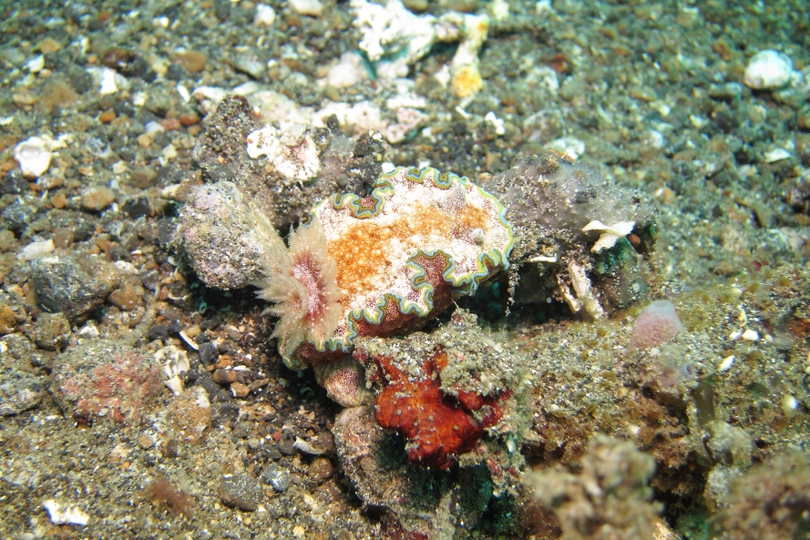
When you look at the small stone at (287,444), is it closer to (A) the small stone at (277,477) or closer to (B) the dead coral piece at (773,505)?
(A) the small stone at (277,477)

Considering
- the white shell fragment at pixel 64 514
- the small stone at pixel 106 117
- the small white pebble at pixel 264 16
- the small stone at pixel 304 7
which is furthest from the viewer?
the small stone at pixel 304 7

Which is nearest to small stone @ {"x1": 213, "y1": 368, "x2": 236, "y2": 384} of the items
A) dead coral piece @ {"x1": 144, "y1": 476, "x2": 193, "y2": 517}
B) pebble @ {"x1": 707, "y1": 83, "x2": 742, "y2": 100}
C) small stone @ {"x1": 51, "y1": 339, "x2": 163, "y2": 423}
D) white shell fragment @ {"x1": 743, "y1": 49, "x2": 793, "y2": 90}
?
small stone @ {"x1": 51, "y1": 339, "x2": 163, "y2": 423}

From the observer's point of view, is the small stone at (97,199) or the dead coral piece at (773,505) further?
the small stone at (97,199)

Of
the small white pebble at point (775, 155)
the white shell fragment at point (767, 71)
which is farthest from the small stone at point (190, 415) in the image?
the white shell fragment at point (767, 71)

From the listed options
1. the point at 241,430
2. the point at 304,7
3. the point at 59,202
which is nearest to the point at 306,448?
the point at 241,430

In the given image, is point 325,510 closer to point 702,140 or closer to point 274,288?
point 274,288

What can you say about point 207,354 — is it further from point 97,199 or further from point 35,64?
point 35,64
